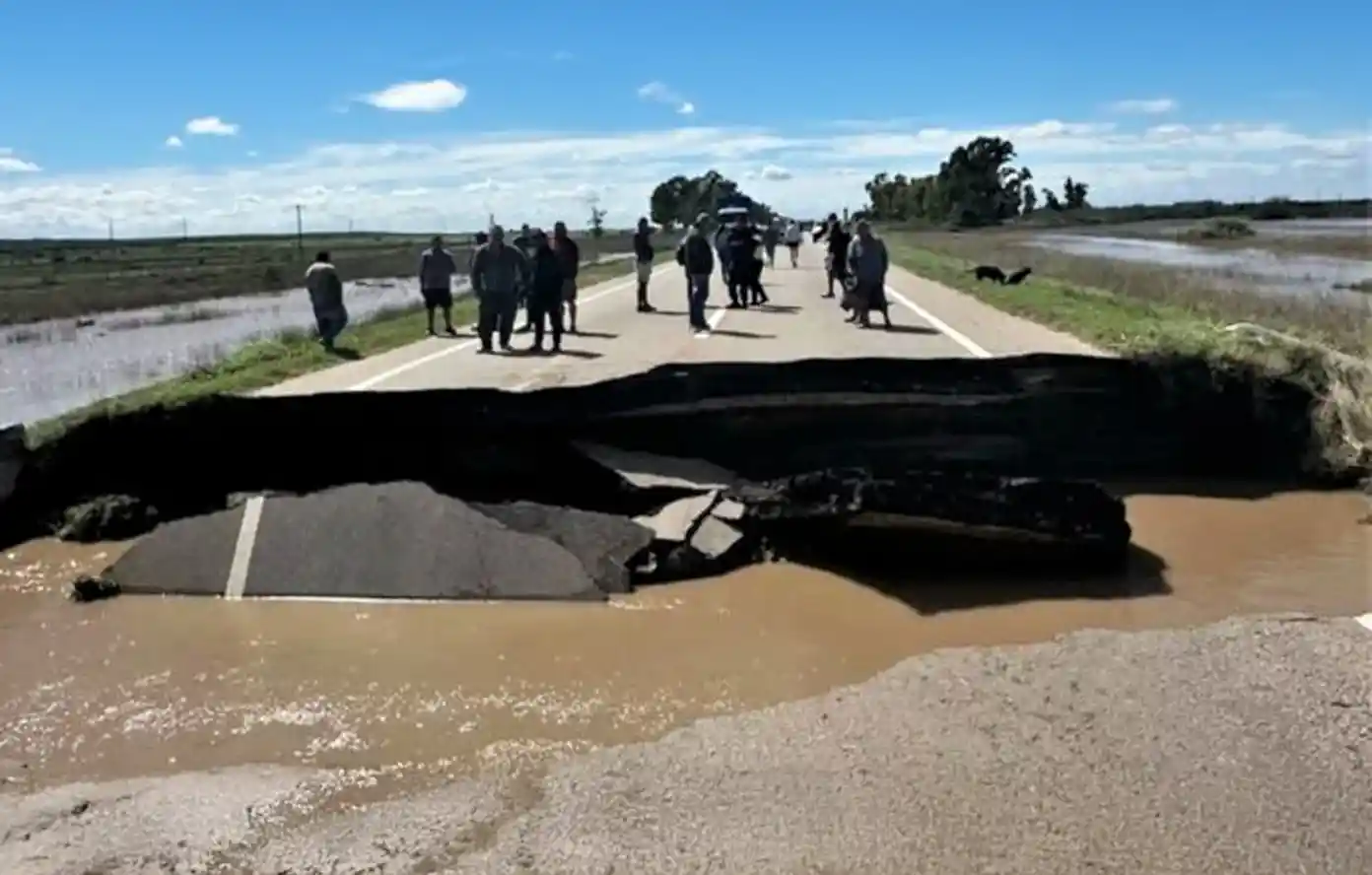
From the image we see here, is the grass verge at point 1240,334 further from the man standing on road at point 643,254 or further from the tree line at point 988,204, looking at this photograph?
the tree line at point 988,204

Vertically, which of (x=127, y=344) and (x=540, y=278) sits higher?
(x=540, y=278)

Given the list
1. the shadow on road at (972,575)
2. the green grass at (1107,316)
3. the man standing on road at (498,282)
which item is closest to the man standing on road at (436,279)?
the man standing on road at (498,282)

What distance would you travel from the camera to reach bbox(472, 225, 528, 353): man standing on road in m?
18.3

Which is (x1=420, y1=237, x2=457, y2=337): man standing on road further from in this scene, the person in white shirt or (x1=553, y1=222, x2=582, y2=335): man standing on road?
the person in white shirt

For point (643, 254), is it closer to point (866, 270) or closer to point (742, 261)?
point (742, 261)

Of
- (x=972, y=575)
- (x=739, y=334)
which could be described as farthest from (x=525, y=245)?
(x=972, y=575)

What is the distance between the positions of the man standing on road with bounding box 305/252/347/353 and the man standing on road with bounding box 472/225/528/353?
2433 mm

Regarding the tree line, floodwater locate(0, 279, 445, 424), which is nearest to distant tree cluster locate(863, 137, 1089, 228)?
the tree line

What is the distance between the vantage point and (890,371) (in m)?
12.3

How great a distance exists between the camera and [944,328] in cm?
2070

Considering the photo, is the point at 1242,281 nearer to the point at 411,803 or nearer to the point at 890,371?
the point at 890,371

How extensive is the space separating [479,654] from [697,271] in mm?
14059

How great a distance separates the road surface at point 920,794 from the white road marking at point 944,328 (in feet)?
31.5

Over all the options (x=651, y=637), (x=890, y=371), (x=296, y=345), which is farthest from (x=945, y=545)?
(x=296, y=345)
